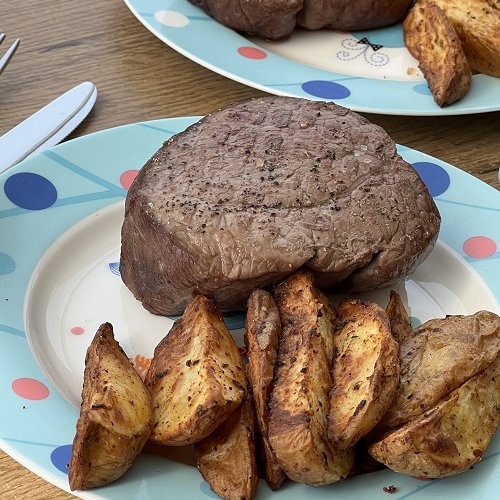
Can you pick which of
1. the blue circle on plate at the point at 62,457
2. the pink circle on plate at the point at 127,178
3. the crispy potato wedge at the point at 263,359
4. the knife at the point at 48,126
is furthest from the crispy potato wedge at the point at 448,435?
the knife at the point at 48,126

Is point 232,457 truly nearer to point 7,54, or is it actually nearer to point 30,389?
point 30,389

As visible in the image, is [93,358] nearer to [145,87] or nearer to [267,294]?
[267,294]

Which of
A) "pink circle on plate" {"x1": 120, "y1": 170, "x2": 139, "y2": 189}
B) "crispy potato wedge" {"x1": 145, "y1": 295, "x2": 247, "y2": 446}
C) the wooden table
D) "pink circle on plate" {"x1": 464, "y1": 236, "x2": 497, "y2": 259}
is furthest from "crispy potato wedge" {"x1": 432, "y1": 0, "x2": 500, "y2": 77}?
"crispy potato wedge" {"x1": 145, "y1": 295, "x2": 247, "y2": 446}

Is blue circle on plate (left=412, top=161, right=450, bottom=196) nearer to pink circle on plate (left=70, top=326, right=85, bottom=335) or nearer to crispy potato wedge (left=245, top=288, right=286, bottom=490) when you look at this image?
crispy potato wedge (left=245, top=288, right=286, bottom=490)

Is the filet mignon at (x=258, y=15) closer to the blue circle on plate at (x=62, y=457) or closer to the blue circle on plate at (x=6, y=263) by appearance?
the blue circle on plate at (x=6, y=263)

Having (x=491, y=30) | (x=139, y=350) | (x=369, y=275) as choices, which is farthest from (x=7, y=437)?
(x=491, y=30)

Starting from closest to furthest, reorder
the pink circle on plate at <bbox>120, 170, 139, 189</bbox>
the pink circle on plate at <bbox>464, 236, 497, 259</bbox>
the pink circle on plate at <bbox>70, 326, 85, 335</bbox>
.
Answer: the pink circle on plate at <bbox>70, 326, 85, 335</bbox> < the pink circle on plate at <bbox>464, 236, 497, 259</bbox> < the pink circle on plate at <bbox>120, 170, 139, 189</bbox>

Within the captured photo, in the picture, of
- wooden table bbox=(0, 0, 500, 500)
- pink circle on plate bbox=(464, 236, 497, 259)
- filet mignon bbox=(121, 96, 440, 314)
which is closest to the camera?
filet mignon bbox=(121, 96, 440, 314)
